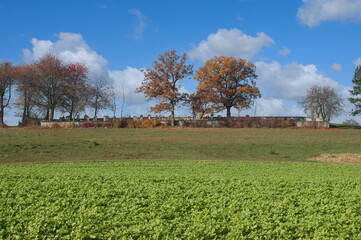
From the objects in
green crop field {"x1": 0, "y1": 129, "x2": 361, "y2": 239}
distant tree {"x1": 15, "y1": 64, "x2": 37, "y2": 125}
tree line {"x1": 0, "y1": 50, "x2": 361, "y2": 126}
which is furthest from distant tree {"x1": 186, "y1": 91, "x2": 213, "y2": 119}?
green crop field {"x1": 0, "y1": 129, "x2": 361, "y2": 239}

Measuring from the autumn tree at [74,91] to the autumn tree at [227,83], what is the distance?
16143 millimetres

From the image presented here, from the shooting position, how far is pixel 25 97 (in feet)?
165

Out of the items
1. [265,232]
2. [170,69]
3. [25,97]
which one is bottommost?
[265,232]

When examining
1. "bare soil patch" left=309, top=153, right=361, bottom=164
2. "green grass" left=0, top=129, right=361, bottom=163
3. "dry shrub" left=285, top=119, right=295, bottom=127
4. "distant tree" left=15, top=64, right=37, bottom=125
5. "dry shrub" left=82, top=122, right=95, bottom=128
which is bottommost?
"bare soil patch" left=309, top=153, right=361, bottom=164

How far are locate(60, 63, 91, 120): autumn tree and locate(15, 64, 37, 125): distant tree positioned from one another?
393 centimetres

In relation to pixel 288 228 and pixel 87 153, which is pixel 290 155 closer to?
pixel 87 153

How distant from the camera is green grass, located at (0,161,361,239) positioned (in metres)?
6.52

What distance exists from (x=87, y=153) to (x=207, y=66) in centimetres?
3308

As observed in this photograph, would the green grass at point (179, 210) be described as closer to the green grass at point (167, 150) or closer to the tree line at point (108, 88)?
the green grass at point (167, 150)

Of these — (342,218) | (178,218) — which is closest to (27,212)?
(178,218)

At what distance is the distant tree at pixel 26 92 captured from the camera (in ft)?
159

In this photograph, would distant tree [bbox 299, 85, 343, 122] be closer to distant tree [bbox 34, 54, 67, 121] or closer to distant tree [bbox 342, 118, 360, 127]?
distant tree [bbox 342, 118, 360, 127]

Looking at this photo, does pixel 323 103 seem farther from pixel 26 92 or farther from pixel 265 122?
pixel 26 92

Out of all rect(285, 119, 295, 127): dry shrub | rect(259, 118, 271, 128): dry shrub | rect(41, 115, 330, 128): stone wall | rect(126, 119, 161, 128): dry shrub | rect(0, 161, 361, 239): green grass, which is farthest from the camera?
rect(285, 119, 295, 127): dry shrub
